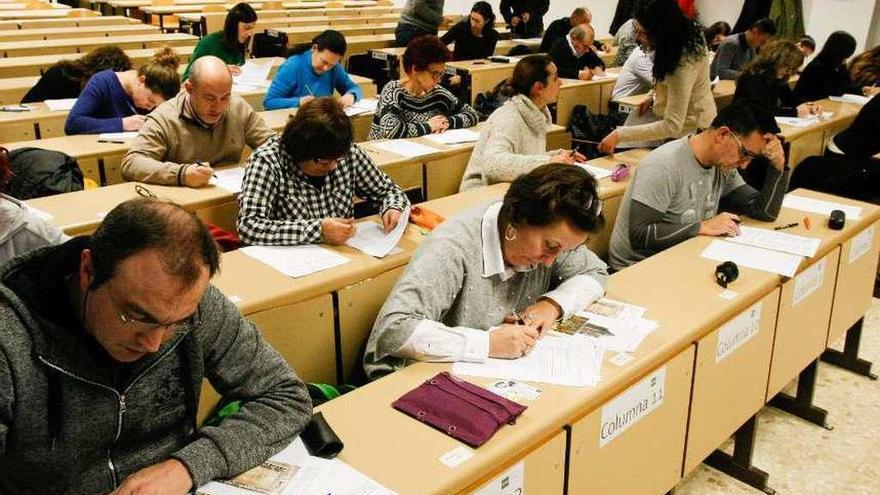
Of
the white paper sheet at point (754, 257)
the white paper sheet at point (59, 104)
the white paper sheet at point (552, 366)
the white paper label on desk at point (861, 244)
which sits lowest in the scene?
the white paper label on desk at point (861, 244)

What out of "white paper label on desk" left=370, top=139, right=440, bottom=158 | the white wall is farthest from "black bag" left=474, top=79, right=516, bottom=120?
the white wall

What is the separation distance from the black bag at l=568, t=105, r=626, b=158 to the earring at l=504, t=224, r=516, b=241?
9.65ft

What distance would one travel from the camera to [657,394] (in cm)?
188

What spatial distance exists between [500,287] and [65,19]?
729cm

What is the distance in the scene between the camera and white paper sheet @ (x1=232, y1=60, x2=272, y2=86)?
5.16 m

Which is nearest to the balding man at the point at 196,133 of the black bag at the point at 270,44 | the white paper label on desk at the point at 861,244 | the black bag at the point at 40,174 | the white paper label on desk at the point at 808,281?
the black bag at the point at 40,174

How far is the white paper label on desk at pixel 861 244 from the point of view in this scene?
282cm

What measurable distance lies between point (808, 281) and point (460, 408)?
153 cm

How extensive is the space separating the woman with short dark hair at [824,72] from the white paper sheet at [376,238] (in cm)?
419

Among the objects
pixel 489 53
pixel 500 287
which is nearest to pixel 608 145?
pixel 500 287

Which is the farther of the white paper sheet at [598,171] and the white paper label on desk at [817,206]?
the white paper sheet at [598,171]

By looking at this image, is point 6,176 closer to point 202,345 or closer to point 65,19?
point 202,345

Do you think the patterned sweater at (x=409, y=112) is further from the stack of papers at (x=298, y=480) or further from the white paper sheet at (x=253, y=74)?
the stack of papers at (x=298, y=480)

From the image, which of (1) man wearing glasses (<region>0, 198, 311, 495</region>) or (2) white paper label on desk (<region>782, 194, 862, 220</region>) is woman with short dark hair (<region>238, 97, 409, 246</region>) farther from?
(2) white paper label on desk (<region>782, 194, 862, 220</region>)
